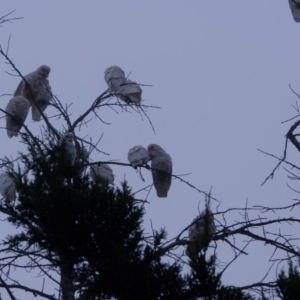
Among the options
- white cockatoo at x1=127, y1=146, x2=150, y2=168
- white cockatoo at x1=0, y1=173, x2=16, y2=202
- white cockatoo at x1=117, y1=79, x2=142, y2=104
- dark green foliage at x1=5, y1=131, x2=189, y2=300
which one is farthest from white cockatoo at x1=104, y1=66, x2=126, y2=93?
dark green foliage at x1=5, y1=131, x2=189, y2=300

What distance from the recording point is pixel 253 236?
660cm

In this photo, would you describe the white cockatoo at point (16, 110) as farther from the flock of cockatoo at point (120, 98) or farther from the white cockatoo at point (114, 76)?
the white cockatoo at point (114, 76)

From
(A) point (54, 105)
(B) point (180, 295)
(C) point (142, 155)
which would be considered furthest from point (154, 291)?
(C) point (142, 155)

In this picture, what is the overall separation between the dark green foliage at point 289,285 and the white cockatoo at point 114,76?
5.34 metres

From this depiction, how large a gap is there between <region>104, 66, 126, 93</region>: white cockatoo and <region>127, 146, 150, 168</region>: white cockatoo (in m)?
0.74

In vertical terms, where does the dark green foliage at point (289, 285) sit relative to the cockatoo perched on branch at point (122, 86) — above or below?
below

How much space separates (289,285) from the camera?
4680mm

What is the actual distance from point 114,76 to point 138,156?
1.30 m

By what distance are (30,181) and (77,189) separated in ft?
1.04

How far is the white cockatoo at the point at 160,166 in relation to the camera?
10094mm

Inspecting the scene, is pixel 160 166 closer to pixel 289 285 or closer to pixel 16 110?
pixel 16 110

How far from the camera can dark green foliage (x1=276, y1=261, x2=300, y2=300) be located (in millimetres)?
4637

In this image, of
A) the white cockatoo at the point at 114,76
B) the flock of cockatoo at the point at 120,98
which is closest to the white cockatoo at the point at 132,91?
the flock of cockatoo at the point at 120,98

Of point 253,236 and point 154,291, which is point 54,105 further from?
point 154,291
